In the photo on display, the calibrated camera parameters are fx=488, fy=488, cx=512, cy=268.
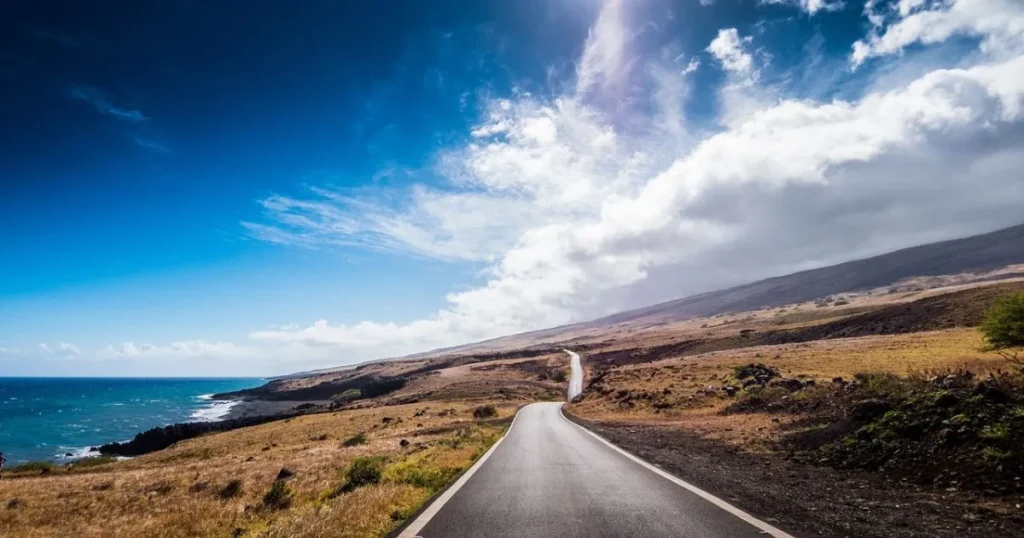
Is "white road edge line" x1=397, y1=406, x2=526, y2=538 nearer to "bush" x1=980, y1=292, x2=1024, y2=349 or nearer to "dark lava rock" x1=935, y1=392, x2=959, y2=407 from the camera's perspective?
"dark lava rock" x1=935, y1=392, x2=959, y2=407

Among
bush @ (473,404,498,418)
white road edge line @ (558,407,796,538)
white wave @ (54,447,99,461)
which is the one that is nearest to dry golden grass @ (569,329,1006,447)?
white road edge line @ (558,407,796,538)

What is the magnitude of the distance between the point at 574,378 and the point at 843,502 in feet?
262

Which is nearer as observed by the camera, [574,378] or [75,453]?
[75,453]

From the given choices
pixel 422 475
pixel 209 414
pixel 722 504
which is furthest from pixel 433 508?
pixel 209 414

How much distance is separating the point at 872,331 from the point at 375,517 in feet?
245

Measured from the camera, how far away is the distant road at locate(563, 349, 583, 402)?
70.5m

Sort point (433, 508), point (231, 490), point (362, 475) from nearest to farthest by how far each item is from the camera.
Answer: point (433, 508)
point (362, 475)
point (231, 490)

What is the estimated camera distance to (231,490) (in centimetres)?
1691

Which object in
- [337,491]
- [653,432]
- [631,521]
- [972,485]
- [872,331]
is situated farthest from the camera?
[872,331]

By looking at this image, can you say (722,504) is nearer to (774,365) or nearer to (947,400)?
(947,400)

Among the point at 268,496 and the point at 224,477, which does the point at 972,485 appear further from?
the point at 224,477

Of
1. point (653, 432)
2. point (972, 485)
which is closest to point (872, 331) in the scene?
point (653, 432)

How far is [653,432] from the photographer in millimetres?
23344

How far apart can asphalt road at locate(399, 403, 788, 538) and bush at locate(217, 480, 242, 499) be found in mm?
8605
